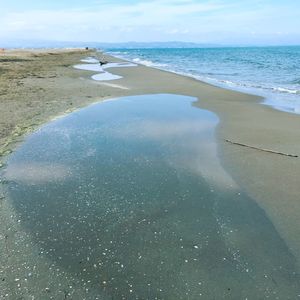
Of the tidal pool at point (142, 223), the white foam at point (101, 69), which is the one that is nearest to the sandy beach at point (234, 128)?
the tidal pool at point (142, 223)

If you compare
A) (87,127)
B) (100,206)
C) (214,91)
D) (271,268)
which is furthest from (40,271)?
(214,91)

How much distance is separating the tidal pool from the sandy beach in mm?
365

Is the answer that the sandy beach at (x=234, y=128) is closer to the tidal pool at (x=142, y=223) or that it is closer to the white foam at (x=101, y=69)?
the tidal pool at (x=142, y=223)

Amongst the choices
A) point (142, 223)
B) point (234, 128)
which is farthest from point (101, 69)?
point (142, 223)

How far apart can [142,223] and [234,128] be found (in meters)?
7.88

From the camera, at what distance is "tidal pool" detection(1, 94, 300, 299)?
4805 mm

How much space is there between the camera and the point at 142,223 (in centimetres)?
633

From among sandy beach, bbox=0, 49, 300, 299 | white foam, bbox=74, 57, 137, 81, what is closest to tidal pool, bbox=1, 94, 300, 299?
sandy beach, bbox=0, 49, 300, 299

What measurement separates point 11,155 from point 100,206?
4.30 metres

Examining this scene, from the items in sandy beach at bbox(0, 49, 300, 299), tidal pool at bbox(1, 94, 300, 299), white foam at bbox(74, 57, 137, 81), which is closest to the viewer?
tidal pool at bbox(1, 94, 300, 299)

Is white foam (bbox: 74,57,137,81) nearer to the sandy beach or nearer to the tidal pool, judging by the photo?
the sandy beach

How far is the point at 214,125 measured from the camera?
13.5m

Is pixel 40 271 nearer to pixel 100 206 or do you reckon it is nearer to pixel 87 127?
pixel 100 206

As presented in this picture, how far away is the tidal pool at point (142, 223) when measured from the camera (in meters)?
4.80
